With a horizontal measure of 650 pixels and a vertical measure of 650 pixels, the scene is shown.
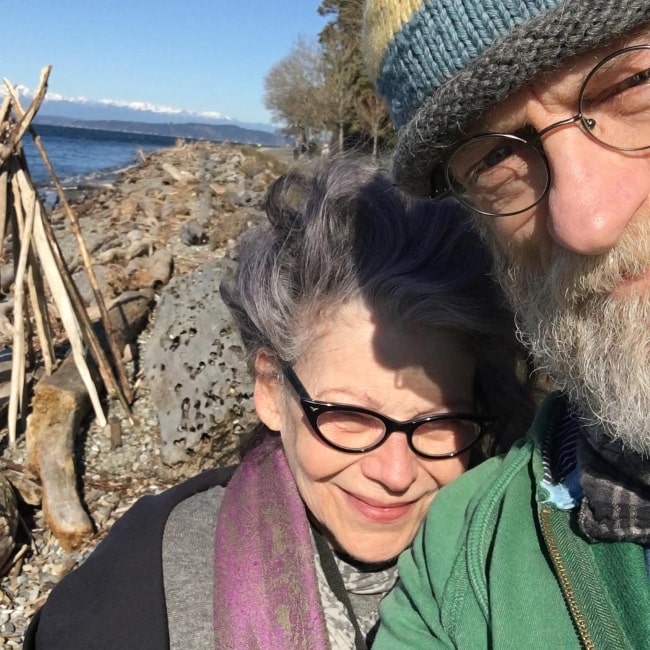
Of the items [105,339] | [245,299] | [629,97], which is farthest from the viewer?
[105,339]

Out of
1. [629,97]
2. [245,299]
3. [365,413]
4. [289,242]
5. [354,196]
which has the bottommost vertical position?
[365,413]

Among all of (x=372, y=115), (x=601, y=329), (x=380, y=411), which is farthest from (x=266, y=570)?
(x=372, y=115)

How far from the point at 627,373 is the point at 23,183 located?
4.61 m

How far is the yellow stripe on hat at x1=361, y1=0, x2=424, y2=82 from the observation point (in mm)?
1094

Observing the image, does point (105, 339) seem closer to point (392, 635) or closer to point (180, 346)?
point (180, 346)

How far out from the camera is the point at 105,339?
233 inches

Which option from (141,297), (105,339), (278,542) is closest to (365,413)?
(278,542)

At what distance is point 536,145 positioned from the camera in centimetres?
110

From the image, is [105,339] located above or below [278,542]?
below

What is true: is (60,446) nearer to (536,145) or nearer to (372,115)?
(536,145)

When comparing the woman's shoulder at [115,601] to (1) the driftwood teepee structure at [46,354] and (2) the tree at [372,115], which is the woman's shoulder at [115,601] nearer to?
(1) the driftwood teepee structure at [46,354]

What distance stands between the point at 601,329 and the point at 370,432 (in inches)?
31.1

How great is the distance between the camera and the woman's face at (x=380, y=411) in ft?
5.74

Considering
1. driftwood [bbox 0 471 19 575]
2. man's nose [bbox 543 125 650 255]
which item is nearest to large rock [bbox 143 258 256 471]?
driftwood [bbox 0 471 19 575]
